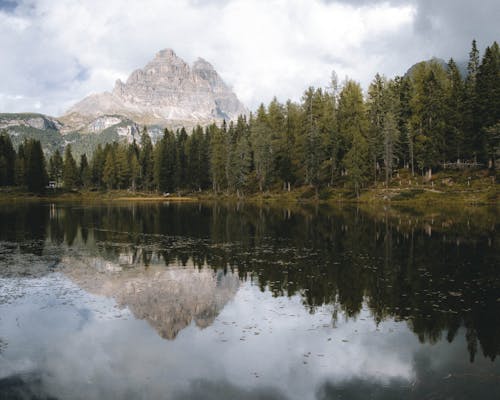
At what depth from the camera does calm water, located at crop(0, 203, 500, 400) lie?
12.7 meters

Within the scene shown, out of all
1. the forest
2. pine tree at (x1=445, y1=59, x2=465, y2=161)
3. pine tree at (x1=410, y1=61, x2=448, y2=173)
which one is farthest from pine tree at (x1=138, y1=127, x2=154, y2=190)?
pine tree at (x1=445, y1=59, x2=465, y2=161)

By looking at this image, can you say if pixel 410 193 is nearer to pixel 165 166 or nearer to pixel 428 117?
pixel 428 117

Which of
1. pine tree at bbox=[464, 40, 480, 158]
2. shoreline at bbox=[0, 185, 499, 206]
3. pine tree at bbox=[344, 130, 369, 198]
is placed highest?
pine tree at bbox=[464, 40, 480, 158]

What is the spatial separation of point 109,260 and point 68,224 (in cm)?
2816

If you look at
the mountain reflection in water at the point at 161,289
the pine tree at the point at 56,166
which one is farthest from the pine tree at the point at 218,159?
the mountain reflection in water at the point at 161,289

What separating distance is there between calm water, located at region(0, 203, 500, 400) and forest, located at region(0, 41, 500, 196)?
57128 mm

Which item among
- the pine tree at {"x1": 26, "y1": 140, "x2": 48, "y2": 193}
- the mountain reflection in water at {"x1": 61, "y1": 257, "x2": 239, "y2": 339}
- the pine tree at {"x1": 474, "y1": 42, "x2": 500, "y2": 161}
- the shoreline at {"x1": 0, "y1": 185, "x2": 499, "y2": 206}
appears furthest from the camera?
the pine tree at {"x1": 26, "y1": 140, "x2": 48, "y2": 193}

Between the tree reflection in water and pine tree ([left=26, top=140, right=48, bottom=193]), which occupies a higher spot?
pine tree ([left=26, top=140, right=48, bottom=193])

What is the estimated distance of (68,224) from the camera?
55.4 m

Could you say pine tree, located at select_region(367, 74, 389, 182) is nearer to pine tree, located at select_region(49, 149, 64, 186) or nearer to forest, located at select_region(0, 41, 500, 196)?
forest, located at select_region(0, 41, 500, 196)

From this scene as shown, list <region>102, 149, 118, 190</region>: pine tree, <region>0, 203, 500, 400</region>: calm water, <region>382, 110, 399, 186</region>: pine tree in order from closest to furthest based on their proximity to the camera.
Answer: <region>0, 203, 500, 400</region>: calm water → <region>382, 110, 399, 186</region>: pine tree → <region>102, 149, 118, 190</region>: pine tree

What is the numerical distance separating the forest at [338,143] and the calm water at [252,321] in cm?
5713

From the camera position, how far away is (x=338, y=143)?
102m

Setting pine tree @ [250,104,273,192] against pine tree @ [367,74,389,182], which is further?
pine tree @ [250,104,273,192]
